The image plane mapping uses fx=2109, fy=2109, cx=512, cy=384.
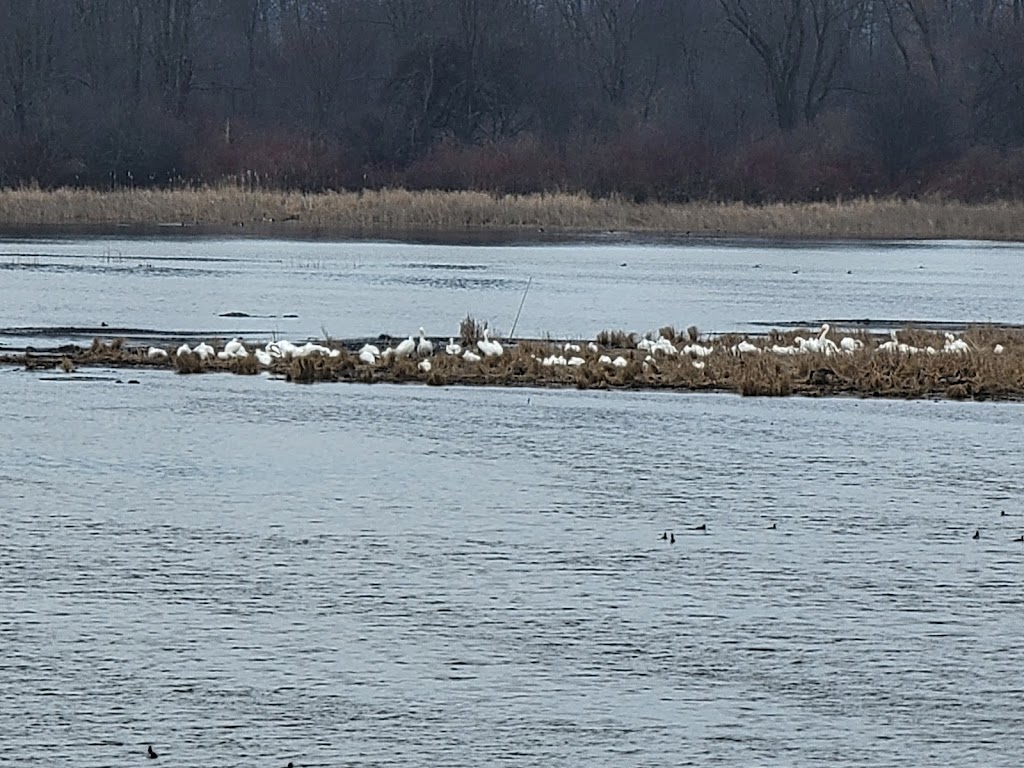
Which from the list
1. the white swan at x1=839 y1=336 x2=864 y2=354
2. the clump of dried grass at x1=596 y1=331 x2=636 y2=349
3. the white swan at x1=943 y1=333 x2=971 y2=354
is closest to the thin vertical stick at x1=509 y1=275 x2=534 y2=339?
the clump of dried grass at x1=596 y1=331 x2=636 y2=349

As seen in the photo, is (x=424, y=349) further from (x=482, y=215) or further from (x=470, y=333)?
(x=482, y=215)

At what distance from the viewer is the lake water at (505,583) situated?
855cm

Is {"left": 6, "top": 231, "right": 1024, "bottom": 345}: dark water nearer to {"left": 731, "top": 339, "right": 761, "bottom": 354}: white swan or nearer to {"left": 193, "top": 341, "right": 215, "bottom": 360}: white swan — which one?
{"left": 193, "top": 341, "right": 215, "bottom": 360}: white swan

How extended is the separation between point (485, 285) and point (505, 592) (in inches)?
978

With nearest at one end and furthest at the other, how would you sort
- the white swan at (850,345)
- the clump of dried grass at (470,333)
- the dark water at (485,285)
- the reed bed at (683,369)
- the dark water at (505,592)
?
the dark water at (505,592)
the reed bed at (683,369)
the white swan at (850,345)
the clump of dried grass at (470,333)
the dark water at (485,285)

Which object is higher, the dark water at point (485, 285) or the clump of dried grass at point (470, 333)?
the clump of dried grass at point (470, 333)

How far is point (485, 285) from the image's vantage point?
35.8 m

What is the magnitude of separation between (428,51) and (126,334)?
48.2 meters

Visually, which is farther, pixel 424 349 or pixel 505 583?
pixel 424 349

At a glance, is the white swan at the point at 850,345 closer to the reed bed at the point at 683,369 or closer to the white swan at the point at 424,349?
the reed bed at the point at 683,369

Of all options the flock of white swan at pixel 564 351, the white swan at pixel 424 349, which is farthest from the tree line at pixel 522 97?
the white swan at pixel 424 349

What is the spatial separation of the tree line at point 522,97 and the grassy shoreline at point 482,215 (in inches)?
161

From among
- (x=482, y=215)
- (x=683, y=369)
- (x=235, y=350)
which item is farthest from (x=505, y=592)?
(x=482, y=215)

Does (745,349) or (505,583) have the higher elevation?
(505,583)
